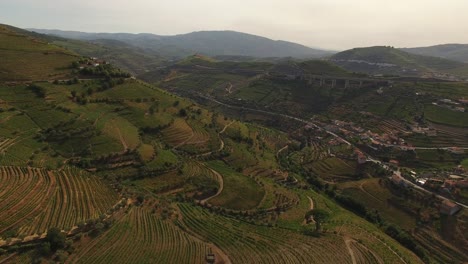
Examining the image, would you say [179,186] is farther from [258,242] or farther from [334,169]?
[334,169]

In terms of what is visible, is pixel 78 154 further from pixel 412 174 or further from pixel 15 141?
pixel 412 174

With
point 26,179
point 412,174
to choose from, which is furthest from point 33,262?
point 412,174

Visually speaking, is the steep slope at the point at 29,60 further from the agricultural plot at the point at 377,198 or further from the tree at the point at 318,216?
the agricultural plot at the point at 377,198

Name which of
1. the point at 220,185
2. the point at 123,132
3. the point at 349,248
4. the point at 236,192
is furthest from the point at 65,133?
the point at 349,248

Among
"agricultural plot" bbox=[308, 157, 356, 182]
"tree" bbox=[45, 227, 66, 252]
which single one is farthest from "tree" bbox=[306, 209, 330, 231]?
"tree" bbox=[45, 227, 66, 252]

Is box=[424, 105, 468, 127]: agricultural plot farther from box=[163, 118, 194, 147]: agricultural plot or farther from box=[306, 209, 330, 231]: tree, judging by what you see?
box=[163, 118, 194, 147]: agricultural plot

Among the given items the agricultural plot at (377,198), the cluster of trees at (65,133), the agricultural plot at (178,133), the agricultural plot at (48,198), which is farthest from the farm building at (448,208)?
the cluster of trees at (65,133)
